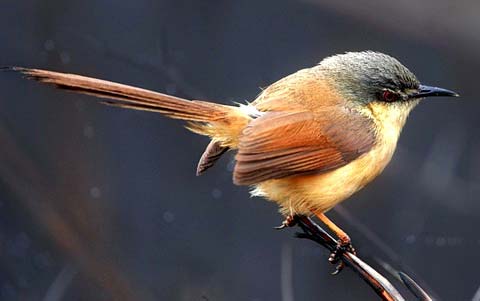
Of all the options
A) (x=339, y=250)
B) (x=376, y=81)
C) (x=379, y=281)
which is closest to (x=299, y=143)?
(x=376, y=81)

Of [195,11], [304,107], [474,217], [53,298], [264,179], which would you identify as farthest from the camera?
[195,11]

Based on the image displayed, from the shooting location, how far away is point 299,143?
4547 mm

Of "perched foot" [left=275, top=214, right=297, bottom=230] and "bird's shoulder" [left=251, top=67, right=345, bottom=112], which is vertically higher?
"bird's shoulder" [left=251, top=67, right=345, bottom=112]

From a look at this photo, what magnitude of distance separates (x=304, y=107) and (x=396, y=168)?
7.42 feet

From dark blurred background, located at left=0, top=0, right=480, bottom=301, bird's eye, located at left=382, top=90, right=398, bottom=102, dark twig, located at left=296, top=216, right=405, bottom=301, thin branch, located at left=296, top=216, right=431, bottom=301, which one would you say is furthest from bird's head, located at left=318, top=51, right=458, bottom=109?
dark blurred background, located at left=0, top=0, right=480, bottom=301

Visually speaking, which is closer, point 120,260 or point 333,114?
point 333,114

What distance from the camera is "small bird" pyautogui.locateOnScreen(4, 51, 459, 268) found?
174 inches

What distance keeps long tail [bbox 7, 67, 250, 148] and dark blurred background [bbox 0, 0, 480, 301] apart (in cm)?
156

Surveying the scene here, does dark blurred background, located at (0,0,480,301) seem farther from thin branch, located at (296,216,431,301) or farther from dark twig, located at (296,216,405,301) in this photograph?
thin branch, located at (296,216,431,301)

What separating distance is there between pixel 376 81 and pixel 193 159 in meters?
2.34

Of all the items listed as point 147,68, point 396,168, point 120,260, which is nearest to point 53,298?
point 120,260

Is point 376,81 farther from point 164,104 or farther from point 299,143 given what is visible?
point 164,104

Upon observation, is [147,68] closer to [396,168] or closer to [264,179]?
[396,168]

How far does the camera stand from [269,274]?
6.61 meters
